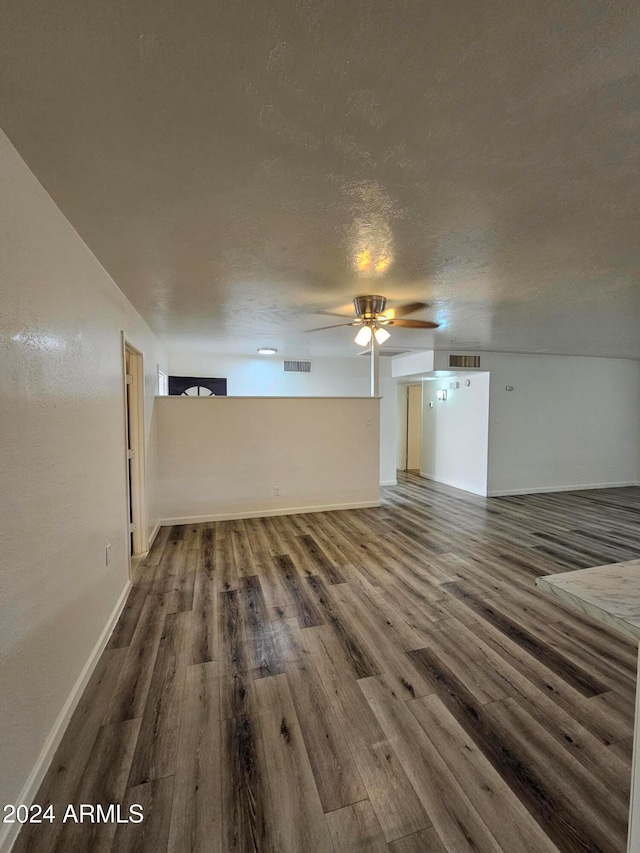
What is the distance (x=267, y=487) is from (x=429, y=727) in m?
3.52

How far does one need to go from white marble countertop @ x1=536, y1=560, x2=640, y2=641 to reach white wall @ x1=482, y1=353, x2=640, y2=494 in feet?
17.8

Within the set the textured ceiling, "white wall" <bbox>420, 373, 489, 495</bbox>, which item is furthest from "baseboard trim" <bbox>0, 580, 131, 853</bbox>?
"white wall" <bbox>420, 373, 489, 495</bbox>

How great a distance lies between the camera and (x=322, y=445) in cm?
500

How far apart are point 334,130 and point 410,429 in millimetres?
7762

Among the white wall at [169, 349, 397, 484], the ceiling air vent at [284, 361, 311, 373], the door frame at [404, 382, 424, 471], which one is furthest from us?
the door frame at [404, 382, 424, 471]

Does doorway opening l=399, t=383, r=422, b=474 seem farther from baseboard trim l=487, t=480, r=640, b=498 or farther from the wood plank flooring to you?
the wood plank flooring

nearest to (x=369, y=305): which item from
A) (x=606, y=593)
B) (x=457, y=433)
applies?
(x=606, y=593)

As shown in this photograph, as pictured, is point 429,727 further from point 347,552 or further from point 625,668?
point 347,552

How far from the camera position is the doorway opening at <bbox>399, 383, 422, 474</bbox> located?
831 cm

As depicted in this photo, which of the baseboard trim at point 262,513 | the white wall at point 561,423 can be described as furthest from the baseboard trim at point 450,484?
the baseboard trim at point 262,513

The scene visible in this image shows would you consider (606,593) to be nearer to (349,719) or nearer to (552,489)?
(349,719)

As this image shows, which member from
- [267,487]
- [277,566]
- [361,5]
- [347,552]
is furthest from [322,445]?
[361,5]

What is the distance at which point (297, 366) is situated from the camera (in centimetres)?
697

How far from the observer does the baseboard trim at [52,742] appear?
1.14m
